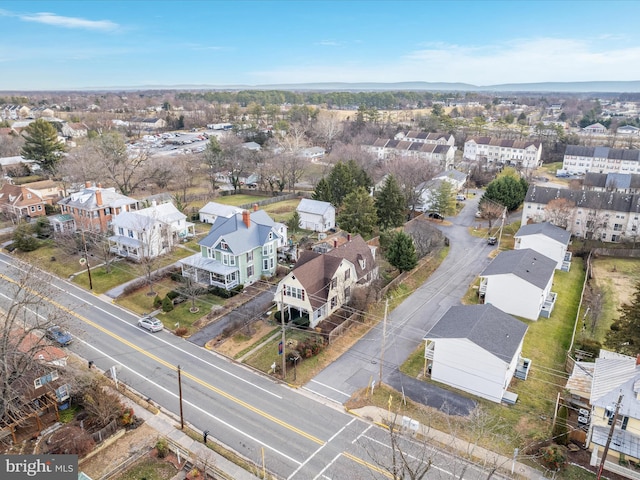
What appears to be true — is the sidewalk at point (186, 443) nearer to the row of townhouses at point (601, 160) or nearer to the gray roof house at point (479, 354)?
the gray roof house at point (479, 354)

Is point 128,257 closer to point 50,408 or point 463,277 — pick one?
point 50,408

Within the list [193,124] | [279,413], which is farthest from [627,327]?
[193,124]

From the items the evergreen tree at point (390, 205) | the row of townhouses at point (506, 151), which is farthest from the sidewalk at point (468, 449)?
the row of townhouses at point (506, 151)

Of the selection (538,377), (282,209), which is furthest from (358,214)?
(538,377)

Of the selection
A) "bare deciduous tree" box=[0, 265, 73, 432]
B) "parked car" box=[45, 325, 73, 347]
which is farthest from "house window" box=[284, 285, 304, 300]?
"parked car" box=[45, 325, 73, 347]

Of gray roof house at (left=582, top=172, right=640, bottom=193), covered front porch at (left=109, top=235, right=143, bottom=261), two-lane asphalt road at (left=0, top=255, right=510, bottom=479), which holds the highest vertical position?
gray roof house at (left=582, top=172, right=640, bottom=193)

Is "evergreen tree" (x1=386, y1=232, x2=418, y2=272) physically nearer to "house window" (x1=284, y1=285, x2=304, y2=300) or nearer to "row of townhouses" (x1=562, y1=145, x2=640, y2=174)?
"house window" (x1=284, y1=285, x2=304, y2=300)

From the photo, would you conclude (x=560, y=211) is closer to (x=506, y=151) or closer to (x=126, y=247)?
(x=126, y=247)
